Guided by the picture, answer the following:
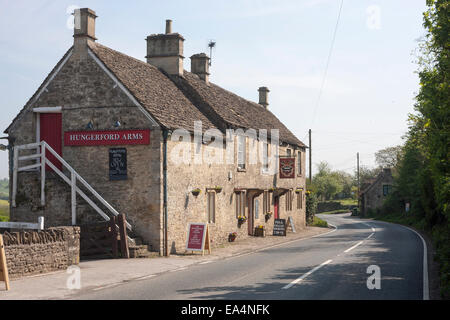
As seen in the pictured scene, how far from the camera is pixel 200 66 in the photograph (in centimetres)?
3181

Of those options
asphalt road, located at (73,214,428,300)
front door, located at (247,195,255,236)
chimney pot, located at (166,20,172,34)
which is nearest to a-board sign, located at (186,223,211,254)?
asphalt road, located at (73,214,428,300)

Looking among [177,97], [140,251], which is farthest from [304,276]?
[177,97]

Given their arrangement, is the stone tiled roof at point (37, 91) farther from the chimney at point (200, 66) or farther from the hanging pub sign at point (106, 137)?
the chimney at point (200, 66)

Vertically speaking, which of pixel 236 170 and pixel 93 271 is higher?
pixel 236 170

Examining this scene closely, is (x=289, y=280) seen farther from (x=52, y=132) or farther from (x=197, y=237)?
(x=52, y=132)

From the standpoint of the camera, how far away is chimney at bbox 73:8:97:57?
21062 mm

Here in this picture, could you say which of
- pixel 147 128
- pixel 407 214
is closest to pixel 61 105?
pixel 147 128

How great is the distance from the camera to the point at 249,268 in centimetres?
1577

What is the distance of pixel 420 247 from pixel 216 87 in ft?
53.9

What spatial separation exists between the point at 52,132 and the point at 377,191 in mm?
63260

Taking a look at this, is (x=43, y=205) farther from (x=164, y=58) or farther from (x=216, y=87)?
(x=216, y=87)

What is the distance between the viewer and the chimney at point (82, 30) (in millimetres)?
21062

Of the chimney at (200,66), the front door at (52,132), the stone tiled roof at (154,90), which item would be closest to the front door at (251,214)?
the stone tiled roof at (154,90)

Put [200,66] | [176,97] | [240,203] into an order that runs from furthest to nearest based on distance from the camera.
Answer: [200,66], [240,203], [176,97]
